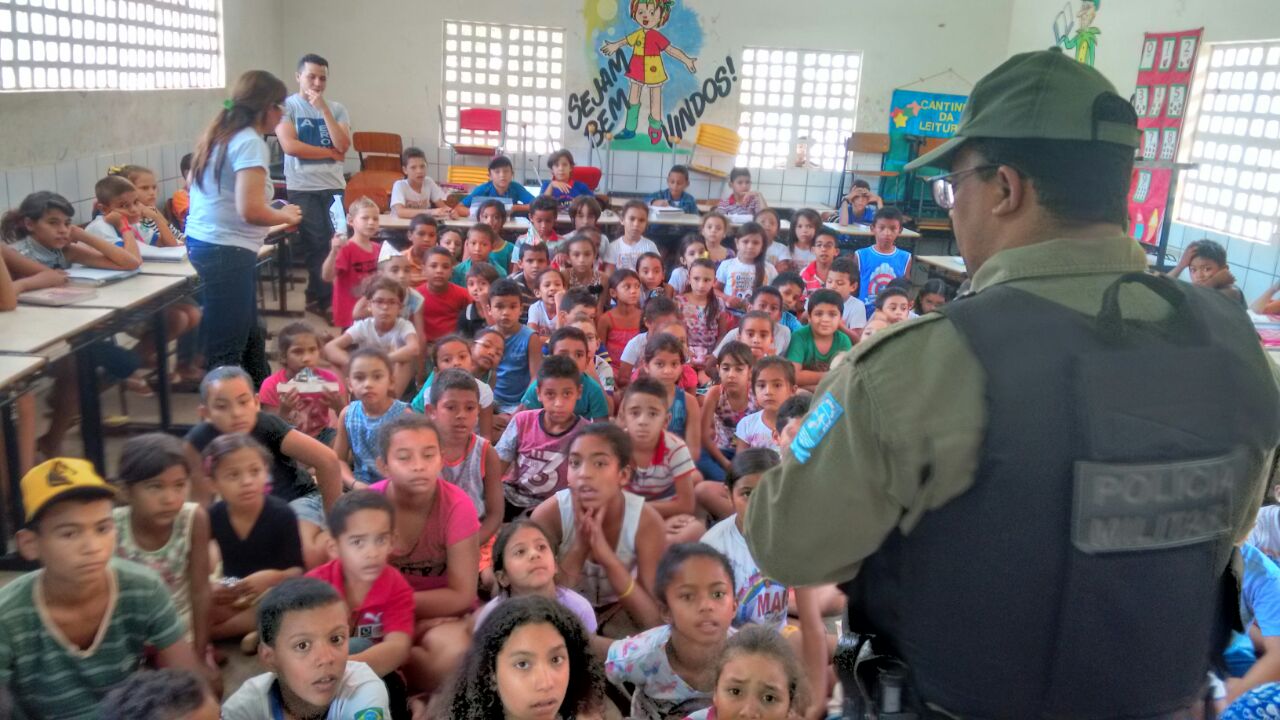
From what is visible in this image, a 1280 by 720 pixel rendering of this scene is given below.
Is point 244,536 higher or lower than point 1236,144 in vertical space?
lower

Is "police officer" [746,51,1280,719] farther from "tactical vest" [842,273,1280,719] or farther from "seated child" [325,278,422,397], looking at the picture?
"seated child" [325,278,422,397]

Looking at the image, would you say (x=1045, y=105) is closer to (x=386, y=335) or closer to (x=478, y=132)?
(x=386, y=335)

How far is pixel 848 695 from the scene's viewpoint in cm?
139

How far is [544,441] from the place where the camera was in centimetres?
350

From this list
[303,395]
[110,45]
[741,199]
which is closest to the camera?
[303,395]

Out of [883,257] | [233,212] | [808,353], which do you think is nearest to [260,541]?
[233,212]

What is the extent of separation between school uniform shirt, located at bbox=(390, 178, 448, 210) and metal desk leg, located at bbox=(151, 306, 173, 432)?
3.41m

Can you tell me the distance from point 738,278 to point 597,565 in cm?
339

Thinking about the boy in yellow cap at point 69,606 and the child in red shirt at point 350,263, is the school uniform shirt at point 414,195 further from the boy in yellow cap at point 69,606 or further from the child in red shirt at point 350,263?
the boy in yellow cap at point 69,606

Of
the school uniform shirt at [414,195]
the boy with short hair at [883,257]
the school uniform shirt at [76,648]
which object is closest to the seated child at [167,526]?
the school uniform shirt at [76,648]

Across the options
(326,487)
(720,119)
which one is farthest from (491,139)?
(326,487)

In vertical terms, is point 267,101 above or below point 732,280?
above

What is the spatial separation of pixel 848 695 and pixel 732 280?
15.6ft

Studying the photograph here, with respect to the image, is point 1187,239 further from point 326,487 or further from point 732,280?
point 326,487
